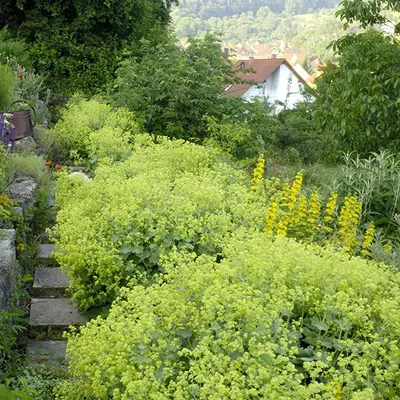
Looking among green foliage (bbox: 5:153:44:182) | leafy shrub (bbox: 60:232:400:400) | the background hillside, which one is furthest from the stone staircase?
the background hillside

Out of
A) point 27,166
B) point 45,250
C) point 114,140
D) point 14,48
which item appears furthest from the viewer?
point 14,48

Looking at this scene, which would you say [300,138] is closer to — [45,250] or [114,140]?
[114,140]

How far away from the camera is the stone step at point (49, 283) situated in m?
4.64

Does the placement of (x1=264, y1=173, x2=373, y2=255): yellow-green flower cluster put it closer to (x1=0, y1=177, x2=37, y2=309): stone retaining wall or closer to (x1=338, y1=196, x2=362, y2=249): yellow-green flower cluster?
(x1=338, y1=196, x2=362, y2=249): yellow-green flower cluster

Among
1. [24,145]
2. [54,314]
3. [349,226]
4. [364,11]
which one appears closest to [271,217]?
[349,226]

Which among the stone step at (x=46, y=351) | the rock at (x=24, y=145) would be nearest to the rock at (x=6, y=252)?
the stone step at (x=46, y=351)

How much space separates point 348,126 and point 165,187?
3646 mm

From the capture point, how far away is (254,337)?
251 cm

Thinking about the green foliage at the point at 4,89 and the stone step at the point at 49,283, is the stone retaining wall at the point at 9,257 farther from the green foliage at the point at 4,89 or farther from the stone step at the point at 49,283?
the green foliage at the point at 4,89

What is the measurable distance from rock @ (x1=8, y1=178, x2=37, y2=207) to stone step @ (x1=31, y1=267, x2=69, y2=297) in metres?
0.62

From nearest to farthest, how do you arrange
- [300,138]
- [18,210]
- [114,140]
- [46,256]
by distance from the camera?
[18,210] → [46,256] → [114,140] → [300,138]

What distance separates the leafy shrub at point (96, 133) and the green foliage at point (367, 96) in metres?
2.64

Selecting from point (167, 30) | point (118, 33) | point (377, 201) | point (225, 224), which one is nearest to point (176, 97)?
point (377, 201)

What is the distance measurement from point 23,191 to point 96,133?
247 centimetres
